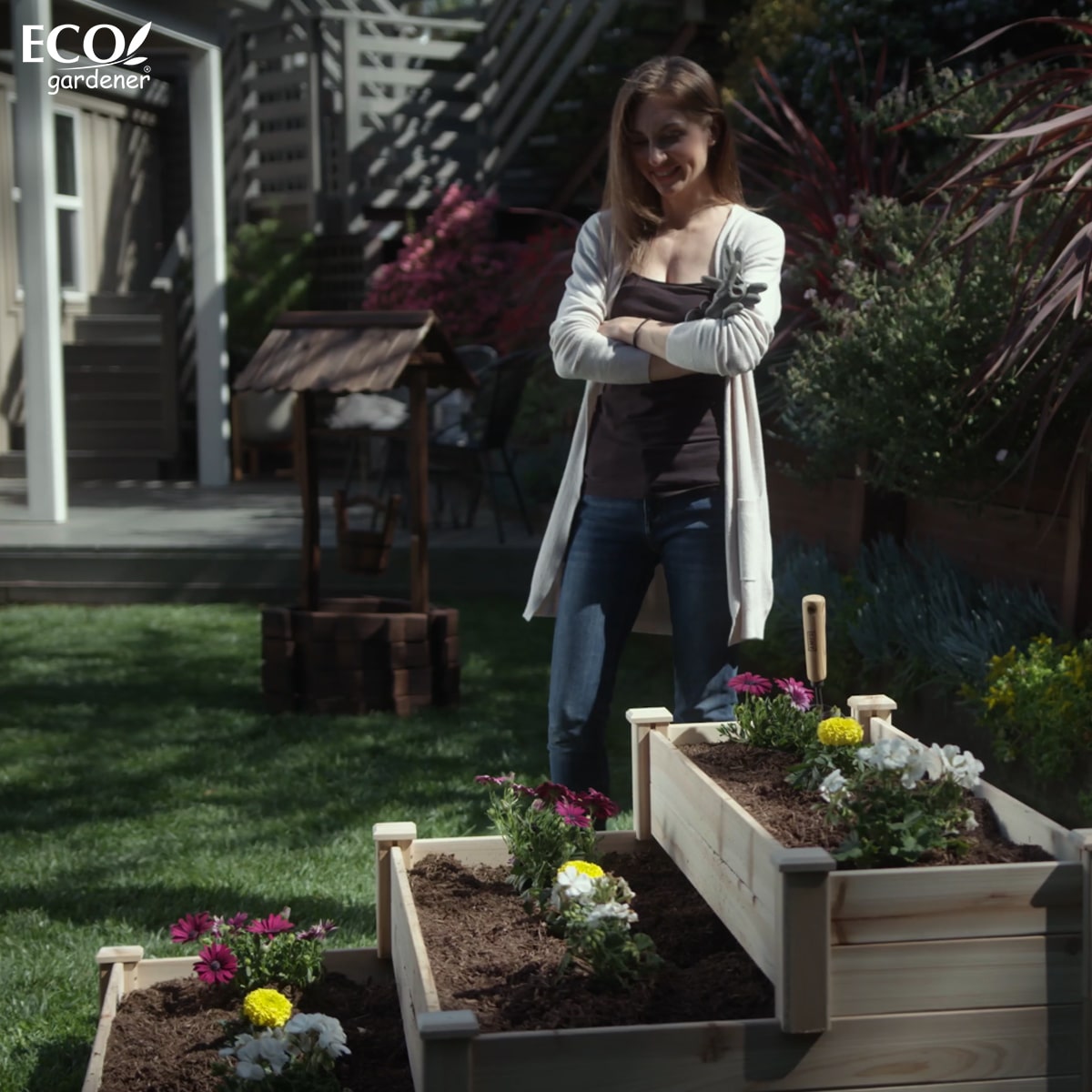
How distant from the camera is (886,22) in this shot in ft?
26.3

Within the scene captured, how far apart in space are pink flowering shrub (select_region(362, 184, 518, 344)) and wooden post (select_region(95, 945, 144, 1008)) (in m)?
9.14

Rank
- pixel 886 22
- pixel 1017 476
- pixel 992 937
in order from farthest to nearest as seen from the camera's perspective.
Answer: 1. pixel 886 22
2. pixel 1017 476
3. pixel 992 937

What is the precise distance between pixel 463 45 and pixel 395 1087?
454 inches

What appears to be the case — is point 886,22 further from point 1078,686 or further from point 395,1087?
point 395,1087

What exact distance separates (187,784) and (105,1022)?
2.16 meters

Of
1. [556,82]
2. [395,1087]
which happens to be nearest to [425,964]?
[395,1087]

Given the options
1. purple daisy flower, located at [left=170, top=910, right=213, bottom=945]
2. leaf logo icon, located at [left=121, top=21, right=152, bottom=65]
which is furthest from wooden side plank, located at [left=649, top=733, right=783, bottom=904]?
leaf logo icon, located at [left=121, top=21, right=152, bottom=65]

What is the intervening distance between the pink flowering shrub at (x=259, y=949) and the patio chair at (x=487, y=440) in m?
5.19

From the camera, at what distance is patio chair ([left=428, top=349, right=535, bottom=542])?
307 inches

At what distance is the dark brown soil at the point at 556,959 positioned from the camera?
2.08 m

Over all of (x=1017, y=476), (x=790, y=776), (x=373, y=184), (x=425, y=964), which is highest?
(x=373, y=184)

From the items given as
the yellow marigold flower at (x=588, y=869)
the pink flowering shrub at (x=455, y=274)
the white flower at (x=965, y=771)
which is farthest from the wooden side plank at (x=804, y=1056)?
the pink flowering shrub at (x=455, y=274)

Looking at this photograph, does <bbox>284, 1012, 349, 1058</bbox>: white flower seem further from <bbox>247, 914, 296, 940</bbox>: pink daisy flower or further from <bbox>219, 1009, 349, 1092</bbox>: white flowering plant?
<bbox>247, 914, 296, 940</bbox>: pink daisy flower

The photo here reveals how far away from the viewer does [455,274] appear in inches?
455
